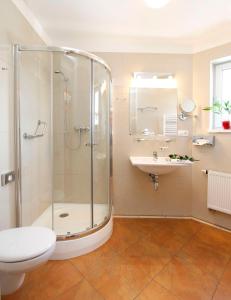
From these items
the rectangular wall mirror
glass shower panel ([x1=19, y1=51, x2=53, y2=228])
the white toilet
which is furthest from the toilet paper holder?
the white toilet

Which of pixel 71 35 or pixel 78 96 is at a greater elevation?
pixel 71 35

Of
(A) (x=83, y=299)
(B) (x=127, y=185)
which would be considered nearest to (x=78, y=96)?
(B) (x=127, y=185)

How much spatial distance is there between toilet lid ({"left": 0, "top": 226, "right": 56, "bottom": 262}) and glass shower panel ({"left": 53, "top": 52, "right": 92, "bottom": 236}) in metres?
0.83

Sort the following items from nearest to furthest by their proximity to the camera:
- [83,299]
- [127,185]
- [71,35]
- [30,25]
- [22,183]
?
1. [83,299]
2. [22,183]
3. [30,25]
4. [71,35]
5. [127,185]

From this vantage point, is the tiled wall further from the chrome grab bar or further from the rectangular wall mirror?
the rectangular wall mirror

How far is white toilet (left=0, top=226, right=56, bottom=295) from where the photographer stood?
1143 millimetres

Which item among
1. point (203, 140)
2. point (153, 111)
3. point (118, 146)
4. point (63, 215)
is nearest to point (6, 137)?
point (63, 215)

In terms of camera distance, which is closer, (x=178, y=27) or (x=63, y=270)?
(x=63, y=270)

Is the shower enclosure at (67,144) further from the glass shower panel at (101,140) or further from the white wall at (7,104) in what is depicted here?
the white wall at (7,104)

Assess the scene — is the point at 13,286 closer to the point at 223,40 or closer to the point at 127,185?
the point at 127,185

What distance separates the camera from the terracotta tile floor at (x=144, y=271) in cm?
140

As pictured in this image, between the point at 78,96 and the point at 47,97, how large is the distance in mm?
366

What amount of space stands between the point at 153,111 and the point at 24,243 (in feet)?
6.78

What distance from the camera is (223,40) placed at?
231 cm
